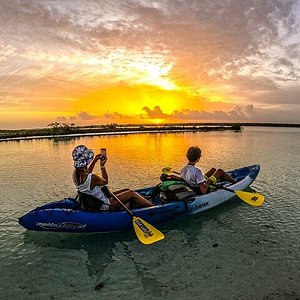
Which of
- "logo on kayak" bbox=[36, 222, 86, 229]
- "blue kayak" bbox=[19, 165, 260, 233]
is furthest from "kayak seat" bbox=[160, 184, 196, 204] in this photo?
"logo on kayak" bbox=[36, 222, 86, 229]

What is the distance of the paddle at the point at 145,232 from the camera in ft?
24.4

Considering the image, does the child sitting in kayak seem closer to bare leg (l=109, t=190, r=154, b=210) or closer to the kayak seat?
the kayak seat

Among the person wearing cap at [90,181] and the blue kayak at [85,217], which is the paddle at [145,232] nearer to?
the blue kayak at [85,217]

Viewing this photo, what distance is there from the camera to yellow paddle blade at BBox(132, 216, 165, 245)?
24.4 ft

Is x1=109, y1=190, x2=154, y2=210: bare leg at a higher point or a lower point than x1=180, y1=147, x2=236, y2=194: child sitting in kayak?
lower

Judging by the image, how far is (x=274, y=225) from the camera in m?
9.36

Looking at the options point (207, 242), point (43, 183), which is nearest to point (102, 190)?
point (207, 242)

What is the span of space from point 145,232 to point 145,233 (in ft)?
0.14

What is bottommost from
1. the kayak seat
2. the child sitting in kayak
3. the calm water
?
the calm water

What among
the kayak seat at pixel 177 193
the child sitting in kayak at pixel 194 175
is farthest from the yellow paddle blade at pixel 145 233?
the child sitting in kayak at pixel 194 175

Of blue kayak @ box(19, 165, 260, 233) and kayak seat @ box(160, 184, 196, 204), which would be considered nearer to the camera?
blue kayak @ box(19, 165, 260, 233)

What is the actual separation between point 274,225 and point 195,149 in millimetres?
3430

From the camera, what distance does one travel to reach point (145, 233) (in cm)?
767

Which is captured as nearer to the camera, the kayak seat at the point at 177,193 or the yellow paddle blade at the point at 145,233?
the yellow paddle blade at the point at 145,233
